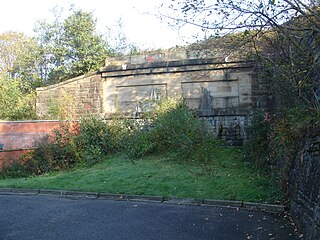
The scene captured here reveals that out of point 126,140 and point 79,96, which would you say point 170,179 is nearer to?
point 126,140

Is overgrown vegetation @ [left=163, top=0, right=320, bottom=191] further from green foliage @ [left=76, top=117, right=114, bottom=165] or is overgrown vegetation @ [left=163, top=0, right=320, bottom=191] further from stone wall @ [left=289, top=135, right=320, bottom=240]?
green foliage @ [left=76, top=117, right=114, bottom=165]

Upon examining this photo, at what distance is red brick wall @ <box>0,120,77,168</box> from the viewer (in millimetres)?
14930

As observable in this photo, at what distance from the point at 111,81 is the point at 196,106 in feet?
15.1

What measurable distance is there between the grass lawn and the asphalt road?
37.5 inches

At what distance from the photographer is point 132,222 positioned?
7129 millimetres

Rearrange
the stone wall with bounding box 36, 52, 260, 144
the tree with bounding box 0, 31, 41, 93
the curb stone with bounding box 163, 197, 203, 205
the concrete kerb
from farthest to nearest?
the tree with bounding box 0, 31, 41, 93 < the stone wall with bounding box 36, 52, 260, 144 < the curb stone with bounding box 163, 197, 203, 205 < the concrete kerb

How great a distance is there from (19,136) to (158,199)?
334 inches

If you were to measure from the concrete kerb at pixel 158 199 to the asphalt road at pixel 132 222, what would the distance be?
1.03 feet

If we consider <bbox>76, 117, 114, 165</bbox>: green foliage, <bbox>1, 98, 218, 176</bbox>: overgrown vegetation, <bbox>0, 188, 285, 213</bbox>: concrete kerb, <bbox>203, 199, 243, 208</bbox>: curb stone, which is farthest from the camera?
<bbox>76, 117, 114, 165</bbox>: green foliage

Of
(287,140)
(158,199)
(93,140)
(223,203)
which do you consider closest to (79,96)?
(93,140)

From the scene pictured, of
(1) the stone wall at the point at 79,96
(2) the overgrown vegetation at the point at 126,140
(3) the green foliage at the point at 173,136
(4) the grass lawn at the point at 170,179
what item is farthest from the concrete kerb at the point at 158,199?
(1) the stone wall at the point at 79,96

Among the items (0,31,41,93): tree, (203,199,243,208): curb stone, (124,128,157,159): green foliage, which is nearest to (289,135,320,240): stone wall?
(203,199,243,208): curb stone

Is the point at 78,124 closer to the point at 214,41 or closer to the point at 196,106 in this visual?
the point at 196,106

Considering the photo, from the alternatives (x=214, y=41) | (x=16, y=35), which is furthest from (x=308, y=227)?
(x=16, y=35)
